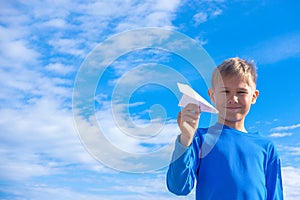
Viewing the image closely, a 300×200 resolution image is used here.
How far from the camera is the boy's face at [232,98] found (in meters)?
4.37

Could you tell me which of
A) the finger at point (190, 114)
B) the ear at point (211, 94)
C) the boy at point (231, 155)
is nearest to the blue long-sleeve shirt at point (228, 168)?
the boy at point (231, 155)

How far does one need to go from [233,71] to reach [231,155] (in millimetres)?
836

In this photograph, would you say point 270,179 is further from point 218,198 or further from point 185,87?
point 185,87

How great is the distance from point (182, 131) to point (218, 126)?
109 centimetres

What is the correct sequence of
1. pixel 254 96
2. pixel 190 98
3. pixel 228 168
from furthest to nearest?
1. pixel 254 96
2. pixel 228 168
3. pixel 190 98

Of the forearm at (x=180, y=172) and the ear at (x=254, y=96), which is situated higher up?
the ear at (x=254, y=96)

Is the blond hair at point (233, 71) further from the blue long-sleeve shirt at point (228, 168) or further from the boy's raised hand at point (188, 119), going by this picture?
the boy's raised hand at point (188, 119)

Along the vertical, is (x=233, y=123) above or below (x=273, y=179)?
above

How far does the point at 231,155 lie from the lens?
424cm

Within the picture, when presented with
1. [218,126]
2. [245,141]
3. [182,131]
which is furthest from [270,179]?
[182,131]

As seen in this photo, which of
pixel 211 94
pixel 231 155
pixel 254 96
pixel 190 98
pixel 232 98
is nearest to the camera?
pixel 190 98

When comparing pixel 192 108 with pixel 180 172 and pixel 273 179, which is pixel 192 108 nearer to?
pixel 180 172

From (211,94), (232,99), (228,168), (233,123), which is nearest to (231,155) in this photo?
(228,168)

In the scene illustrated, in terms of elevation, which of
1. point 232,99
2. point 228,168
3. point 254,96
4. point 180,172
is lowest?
point 180,172
